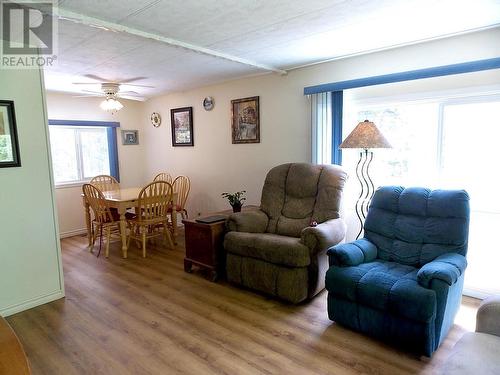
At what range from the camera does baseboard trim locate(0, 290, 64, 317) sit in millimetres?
2667

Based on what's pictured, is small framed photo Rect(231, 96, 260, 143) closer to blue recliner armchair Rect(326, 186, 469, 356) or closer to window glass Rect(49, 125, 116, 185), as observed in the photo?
blue recliner armchair Rect(326, 186, 469, 356)

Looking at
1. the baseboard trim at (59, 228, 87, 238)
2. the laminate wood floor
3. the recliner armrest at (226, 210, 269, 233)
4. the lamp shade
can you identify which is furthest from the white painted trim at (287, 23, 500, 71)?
the baseboard trim at (59, 228, 87, 238)

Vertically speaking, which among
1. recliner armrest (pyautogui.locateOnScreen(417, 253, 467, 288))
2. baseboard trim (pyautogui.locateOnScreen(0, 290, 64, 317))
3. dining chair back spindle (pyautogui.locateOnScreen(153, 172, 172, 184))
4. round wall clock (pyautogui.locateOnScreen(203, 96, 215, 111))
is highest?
round wall clock (pyautogui.locateOnScreen(203, 96, 215, 111))

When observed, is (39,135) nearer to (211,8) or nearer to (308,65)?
(211,8)

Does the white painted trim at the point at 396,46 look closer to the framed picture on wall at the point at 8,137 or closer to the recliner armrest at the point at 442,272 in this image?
the recliner armrest at the point at 442,272

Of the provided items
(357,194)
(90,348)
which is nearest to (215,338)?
(90,348)

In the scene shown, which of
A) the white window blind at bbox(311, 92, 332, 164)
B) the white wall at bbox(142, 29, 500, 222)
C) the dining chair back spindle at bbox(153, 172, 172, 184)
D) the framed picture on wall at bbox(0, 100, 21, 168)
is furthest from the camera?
the dining chair back spindle at bbox(153, 172, 172, 184)

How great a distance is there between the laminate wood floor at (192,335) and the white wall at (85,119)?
2135 mm

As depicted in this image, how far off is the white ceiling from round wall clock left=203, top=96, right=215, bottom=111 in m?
0.97

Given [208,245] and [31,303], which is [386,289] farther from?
[31,303]

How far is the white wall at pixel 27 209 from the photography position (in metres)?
2.61

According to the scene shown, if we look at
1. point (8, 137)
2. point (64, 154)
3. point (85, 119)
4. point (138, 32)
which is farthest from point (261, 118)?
point (64, 154)

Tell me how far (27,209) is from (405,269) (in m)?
3.03

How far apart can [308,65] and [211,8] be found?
176 cm
